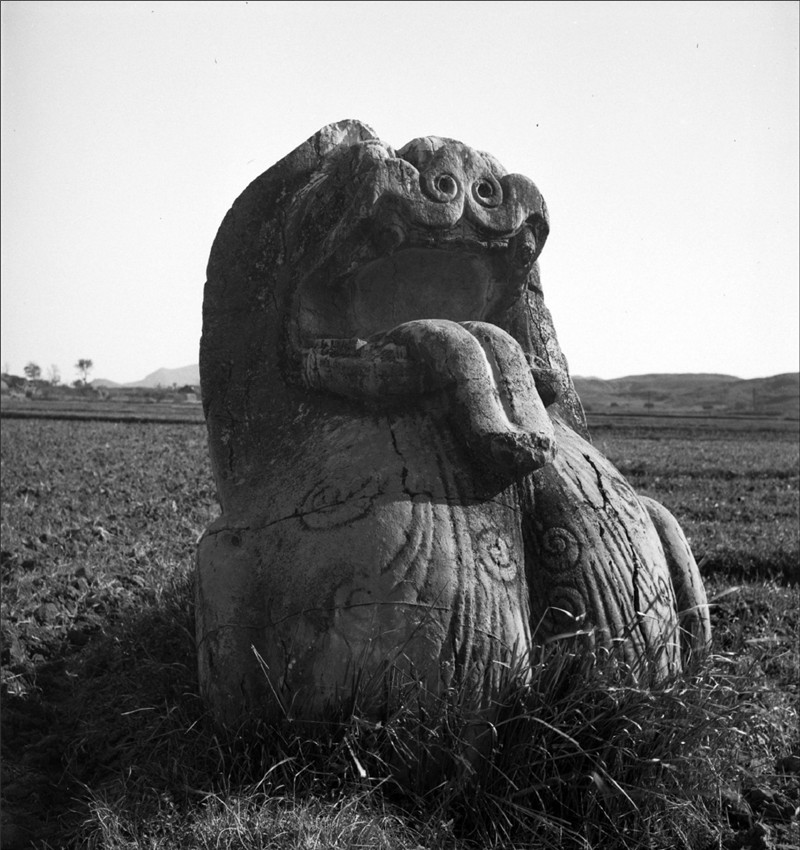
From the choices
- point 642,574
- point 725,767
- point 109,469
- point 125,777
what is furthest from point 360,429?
point 109,469

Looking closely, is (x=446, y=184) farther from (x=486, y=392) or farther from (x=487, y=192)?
(x=486, y=392)

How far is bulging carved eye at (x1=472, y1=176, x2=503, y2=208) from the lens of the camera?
2760 mm

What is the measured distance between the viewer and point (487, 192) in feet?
9.14

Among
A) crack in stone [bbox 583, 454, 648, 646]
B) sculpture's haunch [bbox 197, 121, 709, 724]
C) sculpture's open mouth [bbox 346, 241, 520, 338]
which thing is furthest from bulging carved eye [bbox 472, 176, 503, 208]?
crack in stone [bbox 583, 454, 648, 646]

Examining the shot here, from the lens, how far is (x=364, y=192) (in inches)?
103

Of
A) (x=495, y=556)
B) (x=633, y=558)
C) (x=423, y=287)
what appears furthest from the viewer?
(x=423, y=287)

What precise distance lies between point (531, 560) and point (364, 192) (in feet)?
4.09

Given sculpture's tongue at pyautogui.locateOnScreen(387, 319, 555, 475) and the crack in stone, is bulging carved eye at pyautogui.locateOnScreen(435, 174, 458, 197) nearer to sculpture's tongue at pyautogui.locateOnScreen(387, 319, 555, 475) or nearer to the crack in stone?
sculpture's tongue at pyautogui.locateOnScreen(387, 319, 555, 475)

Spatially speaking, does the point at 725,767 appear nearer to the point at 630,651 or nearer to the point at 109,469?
the point at 630,651

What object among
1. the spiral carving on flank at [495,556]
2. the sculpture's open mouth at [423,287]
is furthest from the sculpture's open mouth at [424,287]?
the spiral carving on flank at [495,556]

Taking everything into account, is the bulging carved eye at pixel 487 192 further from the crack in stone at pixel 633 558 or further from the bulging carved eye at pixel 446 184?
the crack in stone at pixel 633 558

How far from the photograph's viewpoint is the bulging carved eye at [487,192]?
9.05 ft

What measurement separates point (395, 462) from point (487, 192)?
0.96m

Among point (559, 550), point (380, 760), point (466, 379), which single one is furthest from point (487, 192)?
point (380, 760)
